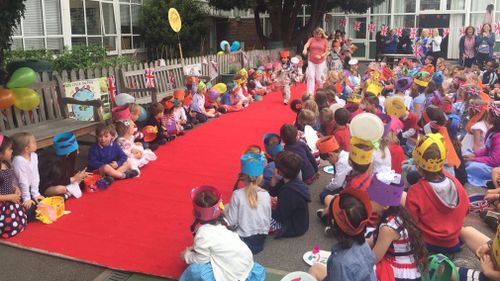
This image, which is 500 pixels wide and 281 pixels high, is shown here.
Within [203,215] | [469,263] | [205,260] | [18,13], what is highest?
[18,13]

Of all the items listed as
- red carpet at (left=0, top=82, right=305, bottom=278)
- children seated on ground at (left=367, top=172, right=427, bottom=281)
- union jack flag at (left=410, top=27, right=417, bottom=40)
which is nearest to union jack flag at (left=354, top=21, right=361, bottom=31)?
union jack flag at (left=410, top=27, right=417, bottom=40)

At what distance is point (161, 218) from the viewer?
5000 millimetres

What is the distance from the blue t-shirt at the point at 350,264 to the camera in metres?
2.82

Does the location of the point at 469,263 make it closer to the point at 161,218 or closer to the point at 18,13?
the point at 161,218

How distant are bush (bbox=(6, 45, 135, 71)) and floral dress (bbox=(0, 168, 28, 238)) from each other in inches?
255

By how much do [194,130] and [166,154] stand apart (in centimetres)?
172

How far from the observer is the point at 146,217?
16.5 feet

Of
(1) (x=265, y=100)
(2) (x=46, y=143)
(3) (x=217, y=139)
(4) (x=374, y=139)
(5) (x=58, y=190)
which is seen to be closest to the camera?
(4) (x=374, y=139)

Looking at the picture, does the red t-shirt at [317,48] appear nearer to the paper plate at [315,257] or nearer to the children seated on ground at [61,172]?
→ the children seated on ground at [61,172]

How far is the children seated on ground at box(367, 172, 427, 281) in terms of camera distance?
3.16m

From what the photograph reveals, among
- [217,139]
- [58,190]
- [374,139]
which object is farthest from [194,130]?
[374,139]

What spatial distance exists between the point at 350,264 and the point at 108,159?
4.17 metres

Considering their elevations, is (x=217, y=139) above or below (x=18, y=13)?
below

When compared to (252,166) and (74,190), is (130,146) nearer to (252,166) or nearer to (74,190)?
(74,190)
